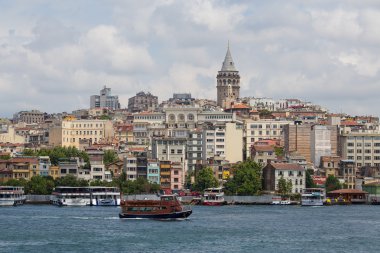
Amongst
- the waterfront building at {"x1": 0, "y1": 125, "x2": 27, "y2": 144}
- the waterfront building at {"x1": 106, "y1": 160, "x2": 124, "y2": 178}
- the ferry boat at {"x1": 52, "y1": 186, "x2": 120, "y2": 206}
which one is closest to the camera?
the ferry boat at {"x1": 52, "y1": 186, "x2": 120, "y2": 206}

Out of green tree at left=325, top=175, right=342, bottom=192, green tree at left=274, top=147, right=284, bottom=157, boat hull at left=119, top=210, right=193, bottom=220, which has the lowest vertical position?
boat hull at left=119, top=210, right=193, bottom=220

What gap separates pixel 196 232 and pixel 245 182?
128 feet

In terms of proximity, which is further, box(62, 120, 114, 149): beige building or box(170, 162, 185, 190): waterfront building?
box(62, 120, 114, 149): beige building

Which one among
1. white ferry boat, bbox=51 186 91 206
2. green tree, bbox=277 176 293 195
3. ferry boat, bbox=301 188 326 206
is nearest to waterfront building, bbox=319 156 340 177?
green tree, bbox=277 176 293 195

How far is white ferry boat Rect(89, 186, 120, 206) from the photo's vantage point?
319ft

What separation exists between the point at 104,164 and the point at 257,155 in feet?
47.1

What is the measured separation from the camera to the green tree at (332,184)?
110 meters

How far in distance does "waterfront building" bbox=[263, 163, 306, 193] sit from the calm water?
17250 mm

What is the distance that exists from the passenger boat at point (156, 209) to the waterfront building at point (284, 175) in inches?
1202

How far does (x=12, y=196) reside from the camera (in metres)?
97.8

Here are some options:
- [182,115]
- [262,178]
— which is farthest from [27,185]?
[182,115]

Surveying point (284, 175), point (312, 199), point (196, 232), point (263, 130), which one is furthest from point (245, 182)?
point (196, 232)

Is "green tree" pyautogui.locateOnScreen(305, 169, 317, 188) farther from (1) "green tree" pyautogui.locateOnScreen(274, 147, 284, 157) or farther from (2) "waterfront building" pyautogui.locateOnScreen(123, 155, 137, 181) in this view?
(2) "waterfront building" pyautogui.locateOnScreen(123, 155, 137, 181)

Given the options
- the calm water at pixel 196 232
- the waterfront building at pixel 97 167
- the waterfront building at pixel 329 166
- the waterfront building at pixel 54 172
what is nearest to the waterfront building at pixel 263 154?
the waterfront building at pixel 329 166
